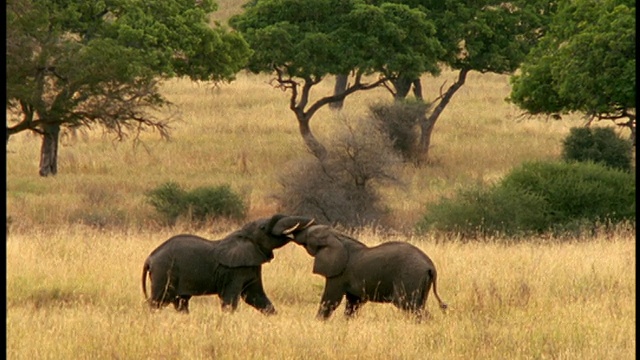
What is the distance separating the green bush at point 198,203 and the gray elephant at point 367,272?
1811 cm

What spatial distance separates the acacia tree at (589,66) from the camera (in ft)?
104

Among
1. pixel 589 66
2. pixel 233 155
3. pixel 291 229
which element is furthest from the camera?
pixel 233 155

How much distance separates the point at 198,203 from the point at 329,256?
19.6 metres

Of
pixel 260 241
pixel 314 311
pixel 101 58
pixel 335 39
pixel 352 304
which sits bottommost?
pixel 314 311

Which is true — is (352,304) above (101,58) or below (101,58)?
below

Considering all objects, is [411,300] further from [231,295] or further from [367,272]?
[231,295]

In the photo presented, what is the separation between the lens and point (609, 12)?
33688 millimetres

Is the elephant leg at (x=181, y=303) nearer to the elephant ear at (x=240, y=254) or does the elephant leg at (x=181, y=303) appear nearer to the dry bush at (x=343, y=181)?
the elephant ear at (x=240, y=254)

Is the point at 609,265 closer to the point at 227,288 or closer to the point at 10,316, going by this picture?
the point at 227,288

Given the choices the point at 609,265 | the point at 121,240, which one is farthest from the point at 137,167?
the point at 609,265

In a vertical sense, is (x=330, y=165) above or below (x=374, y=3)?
below

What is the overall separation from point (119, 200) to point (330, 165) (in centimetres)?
581

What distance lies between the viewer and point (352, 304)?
11070 mm

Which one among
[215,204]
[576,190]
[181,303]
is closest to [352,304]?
[181,303]
